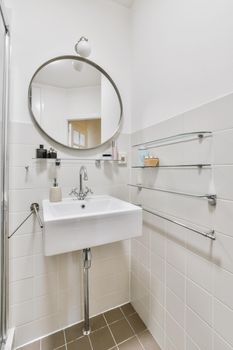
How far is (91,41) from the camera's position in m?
1.42

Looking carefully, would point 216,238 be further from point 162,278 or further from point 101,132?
point 101,132

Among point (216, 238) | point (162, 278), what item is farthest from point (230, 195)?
point (162, 278)

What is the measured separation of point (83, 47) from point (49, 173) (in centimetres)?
94

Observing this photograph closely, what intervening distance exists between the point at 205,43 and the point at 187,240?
0.98 meters

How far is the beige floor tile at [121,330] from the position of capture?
50.2 inches

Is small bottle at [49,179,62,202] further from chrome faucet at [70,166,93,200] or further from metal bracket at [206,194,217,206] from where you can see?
metal bracket at [206,194,217,206]

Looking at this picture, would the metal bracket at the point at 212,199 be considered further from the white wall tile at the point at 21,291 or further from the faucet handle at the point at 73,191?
the white wall tile at the point at 21,291

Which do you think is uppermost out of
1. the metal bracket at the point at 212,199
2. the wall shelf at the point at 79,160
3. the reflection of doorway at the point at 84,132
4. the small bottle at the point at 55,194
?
the reflection of doorway at the point at 84,132

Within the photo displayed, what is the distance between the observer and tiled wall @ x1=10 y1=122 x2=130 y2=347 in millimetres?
1210

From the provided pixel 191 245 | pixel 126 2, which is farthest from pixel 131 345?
pixel 126 2

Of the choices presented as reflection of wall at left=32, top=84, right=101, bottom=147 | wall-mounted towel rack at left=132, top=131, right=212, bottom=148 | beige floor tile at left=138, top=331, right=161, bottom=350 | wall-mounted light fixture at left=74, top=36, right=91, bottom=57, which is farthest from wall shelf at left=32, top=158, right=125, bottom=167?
beige floor tile at left=138, top=331, right=161, bottom=350

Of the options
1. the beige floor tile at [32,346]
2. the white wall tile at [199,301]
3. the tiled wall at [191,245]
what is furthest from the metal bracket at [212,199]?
the beige floor tile at [32,346]

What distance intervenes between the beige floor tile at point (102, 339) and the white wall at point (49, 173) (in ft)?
0.56

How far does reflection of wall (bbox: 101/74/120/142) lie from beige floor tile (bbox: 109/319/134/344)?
1444 mm
